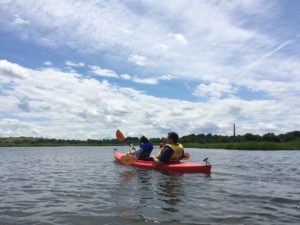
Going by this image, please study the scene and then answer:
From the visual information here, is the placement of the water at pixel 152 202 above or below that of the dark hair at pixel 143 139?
below

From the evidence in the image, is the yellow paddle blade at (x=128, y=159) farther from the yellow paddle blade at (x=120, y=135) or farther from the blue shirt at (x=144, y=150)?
the yellow paddle blade at (x=120, y=135)

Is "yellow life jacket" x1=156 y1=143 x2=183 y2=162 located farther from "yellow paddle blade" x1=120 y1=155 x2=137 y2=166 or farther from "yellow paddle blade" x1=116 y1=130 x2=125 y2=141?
"yellow paddle blade" x1=116 y1=130 x2=125 y2=141

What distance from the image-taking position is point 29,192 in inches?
345

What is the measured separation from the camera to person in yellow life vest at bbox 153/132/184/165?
531 inches

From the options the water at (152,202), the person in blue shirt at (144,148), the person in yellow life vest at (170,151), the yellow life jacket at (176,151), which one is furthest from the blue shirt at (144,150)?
the water at (152,202)

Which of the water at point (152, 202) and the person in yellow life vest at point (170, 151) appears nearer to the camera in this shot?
the water at point (152, 202)

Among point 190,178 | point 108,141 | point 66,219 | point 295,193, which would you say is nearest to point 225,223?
point 66,219

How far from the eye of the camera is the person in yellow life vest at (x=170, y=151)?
13.5 metres

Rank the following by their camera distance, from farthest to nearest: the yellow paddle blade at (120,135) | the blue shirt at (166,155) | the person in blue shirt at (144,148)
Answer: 1. the yellow paddle blade at (120,135)
2. the person in blue shirt at (144,148)
3. the blue shirt at (166,155)

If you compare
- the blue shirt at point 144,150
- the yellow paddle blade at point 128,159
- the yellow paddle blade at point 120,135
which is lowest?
the yellow paddle blade at point 128,159

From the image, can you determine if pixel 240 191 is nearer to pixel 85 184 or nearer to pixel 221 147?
pixel 85 184

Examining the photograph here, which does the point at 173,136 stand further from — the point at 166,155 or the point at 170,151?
the point at 166,155

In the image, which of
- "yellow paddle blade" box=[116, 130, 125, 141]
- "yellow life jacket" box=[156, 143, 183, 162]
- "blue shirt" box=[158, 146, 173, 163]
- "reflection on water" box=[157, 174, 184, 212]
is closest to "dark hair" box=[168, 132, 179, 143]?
"yellow life jacket" box=[156, 143, 183, 162]

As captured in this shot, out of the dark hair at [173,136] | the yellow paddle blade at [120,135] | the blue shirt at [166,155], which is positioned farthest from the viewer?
the yellow paddle blade at [120,135]
